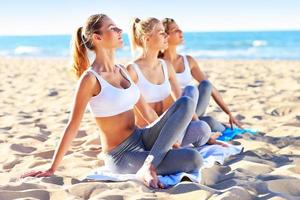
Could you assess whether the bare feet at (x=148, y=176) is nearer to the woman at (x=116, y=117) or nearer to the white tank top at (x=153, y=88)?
the woman at (x=116, y=117)

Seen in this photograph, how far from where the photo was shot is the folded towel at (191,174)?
3082 millimetres

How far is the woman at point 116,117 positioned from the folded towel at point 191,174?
6 cm

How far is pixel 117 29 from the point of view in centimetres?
327

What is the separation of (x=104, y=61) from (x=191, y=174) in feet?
3.00

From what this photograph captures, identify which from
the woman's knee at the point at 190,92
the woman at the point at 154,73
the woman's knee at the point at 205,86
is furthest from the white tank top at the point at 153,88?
the woman's knee at the point at 205,86

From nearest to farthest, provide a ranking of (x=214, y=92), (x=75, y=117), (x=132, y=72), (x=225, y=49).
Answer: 1. (x=75, y=117)
2. (x=132, y=72)
3. (x=214, y=92)
4. (x=225, y=49)

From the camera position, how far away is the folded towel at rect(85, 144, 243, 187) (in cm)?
308

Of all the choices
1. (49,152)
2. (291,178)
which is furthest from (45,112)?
(291,178)

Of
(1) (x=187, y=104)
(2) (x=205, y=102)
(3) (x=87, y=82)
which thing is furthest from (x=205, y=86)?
(3) (x=87, y=82)

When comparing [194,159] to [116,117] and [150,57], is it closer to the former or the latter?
[116,117]

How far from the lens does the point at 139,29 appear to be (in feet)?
12.7

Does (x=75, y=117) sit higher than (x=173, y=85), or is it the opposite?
(x=75, y=117)

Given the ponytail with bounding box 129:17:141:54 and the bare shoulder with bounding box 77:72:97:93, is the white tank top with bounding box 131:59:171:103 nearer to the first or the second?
the ponytail with bounding box 129:17:141:54

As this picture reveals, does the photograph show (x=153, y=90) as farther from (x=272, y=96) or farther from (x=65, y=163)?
(x=272, y=96)
